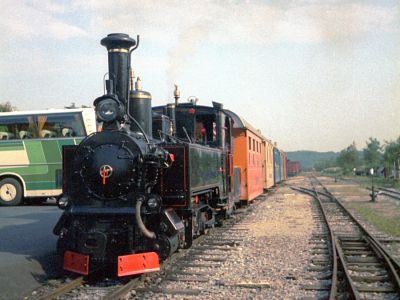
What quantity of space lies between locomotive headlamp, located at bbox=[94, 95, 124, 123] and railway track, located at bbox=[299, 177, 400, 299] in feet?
10.9

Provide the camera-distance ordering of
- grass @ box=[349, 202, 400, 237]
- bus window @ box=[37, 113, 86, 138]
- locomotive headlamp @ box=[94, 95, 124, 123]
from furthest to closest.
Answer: bus window @ box=[37, 113, 86, 138] < grass @ box=[349, 202, 400, 237] < locomotive headlamp @ box=[94, 95, 124, 123]

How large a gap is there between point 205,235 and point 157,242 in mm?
3737

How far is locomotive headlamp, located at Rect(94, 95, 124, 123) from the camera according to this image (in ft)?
21.9

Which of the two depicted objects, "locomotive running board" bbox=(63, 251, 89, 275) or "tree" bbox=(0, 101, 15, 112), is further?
"tree" bbox=(0, 101, 15, 112)

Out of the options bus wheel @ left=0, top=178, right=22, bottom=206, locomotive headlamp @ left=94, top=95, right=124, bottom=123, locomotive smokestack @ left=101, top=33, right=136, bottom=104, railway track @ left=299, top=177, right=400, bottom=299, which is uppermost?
locomotive smokestack @ left=101, top=33, right=136, bottom=104

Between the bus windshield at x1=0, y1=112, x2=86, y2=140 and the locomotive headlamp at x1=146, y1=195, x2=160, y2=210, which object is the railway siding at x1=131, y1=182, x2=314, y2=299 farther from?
the bus windshield at x1=0, y1=112, x2=86, y2=140

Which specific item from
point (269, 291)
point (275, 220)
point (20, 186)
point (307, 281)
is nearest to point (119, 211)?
point (269, 291)

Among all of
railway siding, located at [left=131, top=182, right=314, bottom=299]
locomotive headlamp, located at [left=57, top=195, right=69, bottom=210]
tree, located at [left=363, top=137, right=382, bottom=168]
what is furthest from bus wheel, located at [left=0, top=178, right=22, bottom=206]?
tree, located at [left=363, top=137, right=382, bottom=168]

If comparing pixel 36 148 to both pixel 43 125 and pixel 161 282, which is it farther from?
pixel 161 282

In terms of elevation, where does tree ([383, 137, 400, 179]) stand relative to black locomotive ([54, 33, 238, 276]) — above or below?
above

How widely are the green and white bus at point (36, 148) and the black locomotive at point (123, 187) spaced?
10030mm

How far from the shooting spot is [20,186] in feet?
56.3

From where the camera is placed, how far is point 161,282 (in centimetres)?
643

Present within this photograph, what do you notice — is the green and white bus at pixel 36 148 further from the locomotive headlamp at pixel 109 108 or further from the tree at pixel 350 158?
the tree at pixel 350 158
